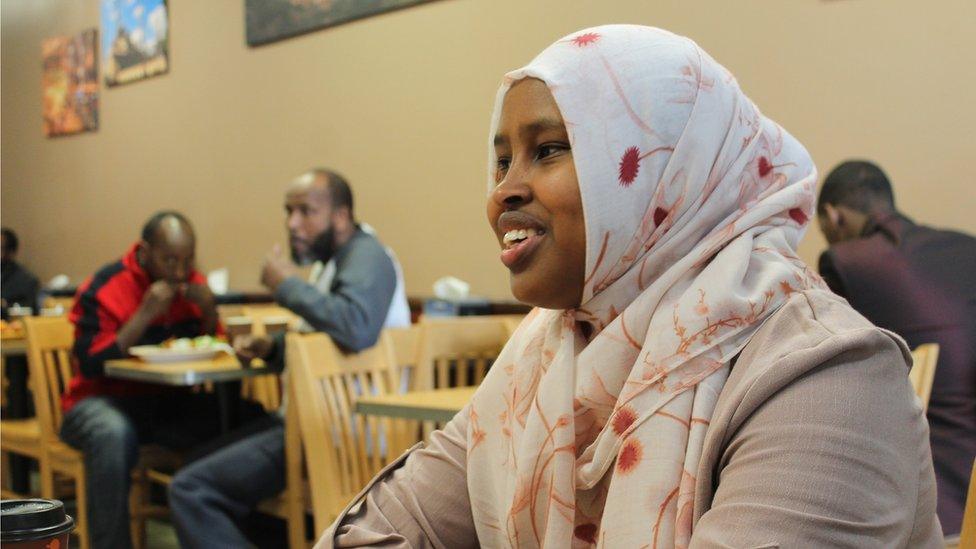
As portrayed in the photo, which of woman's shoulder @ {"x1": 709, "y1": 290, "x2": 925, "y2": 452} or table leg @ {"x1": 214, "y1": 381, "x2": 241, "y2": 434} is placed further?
table leg @ {"x1": 214, "y1": 381, "x2": 241, "y2": 434}

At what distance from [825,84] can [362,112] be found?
2.65 metres

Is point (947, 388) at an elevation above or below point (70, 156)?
below

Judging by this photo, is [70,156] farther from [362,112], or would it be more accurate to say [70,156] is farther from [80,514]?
[80,514]

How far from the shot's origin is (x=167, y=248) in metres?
3.92

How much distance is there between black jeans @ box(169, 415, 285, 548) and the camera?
9.99ft

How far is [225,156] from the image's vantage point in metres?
6.34

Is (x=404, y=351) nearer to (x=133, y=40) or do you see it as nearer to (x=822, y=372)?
(x=822, y=372)

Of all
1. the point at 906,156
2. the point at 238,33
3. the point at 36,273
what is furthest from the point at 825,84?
the point at 36,273

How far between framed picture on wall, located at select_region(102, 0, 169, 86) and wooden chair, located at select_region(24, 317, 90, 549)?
3347mm

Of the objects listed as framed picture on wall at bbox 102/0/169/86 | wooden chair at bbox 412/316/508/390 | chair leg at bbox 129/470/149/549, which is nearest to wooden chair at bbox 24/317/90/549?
chair leg at bbox 129/470/149/549

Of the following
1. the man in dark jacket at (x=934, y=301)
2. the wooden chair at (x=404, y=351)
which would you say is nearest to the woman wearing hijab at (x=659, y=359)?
the man in dark jacket at (x=934, y=301)

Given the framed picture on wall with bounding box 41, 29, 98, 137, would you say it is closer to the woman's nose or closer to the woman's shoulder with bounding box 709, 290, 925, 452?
the woman's nose

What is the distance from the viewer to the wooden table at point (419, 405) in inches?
90.7

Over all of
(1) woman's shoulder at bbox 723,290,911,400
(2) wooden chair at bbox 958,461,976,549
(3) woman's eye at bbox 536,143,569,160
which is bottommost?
(2) wooden chair at bbox 958,461,976,549
